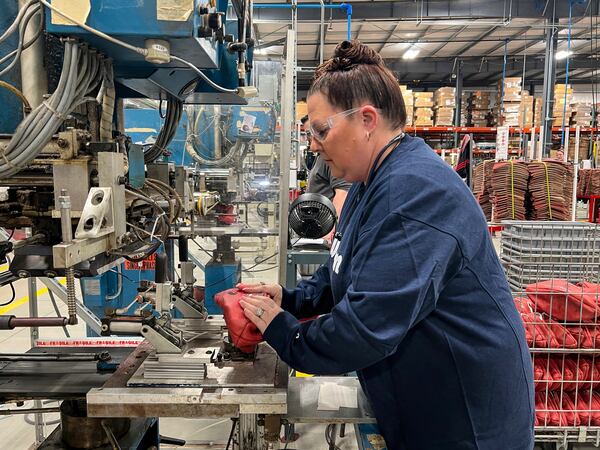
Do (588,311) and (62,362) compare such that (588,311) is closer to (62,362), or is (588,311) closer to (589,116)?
(62,362)

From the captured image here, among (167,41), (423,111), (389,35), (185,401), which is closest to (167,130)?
(167,41)

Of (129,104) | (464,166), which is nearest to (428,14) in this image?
(464,166)

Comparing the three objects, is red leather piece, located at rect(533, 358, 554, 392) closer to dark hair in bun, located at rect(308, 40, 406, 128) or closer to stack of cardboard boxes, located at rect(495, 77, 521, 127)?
dark hair in bun, located at rect(308, 40, 406, 128)

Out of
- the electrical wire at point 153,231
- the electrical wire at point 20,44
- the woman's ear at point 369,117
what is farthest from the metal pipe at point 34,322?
the woman's ear at point 369,117

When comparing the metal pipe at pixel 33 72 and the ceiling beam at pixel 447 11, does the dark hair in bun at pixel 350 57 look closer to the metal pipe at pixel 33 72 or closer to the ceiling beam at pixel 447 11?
the metal pipe at pixel 33 72

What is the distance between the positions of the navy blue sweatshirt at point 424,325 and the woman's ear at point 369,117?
0.09 metres

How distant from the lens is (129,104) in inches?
158

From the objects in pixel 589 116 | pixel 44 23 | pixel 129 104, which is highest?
pixel 589 116

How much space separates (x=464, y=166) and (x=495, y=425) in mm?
2812

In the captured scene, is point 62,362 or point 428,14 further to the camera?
point 428,14

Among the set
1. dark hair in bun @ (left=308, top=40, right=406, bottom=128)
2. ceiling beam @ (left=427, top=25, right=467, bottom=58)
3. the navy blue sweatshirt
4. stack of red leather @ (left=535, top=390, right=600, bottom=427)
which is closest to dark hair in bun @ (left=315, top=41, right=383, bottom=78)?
dark hair in bun @ (left=308, top=40, right=406, bottom=128)

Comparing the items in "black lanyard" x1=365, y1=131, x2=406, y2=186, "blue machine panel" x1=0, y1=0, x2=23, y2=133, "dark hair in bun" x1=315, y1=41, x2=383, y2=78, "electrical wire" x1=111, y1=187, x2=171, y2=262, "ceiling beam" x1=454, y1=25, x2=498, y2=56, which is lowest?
"electrical wire" x1=111, y1=187, x2=171, y2=262

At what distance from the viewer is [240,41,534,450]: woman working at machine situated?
968 mm

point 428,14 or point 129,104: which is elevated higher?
point 428,14
